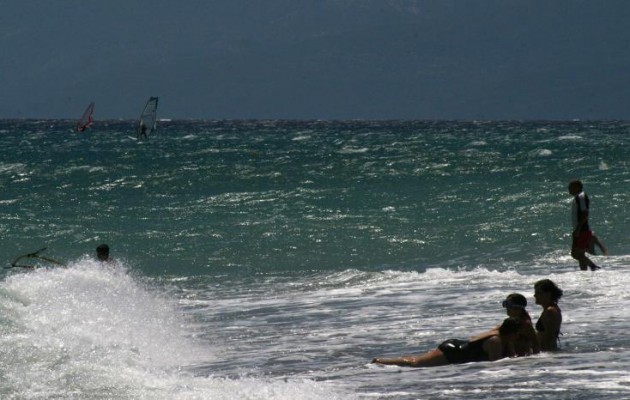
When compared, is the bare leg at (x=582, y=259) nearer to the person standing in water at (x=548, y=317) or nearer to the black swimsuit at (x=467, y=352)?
the person standing in water at (x=548, y=317)

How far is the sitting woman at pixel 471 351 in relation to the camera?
11.3 m

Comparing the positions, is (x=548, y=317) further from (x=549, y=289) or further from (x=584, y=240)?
(x=584, y=240)

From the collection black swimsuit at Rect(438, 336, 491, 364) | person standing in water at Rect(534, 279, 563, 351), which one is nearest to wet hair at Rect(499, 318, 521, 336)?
black swimsuit at Rect(438, 336, 491, 364)

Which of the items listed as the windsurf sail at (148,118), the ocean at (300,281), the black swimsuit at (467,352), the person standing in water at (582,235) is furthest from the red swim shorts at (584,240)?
the windsurf sail at (148,118)

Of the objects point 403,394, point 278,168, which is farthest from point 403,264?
point 278,168

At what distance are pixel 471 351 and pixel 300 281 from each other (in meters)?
7.93

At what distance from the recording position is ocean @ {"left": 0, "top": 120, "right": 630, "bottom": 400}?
1091 centimetres

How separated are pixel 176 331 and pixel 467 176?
26077 mm

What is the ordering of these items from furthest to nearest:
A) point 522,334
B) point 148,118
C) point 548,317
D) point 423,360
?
point 148,118 → point 548,317 → point 522,334 → point 423,360

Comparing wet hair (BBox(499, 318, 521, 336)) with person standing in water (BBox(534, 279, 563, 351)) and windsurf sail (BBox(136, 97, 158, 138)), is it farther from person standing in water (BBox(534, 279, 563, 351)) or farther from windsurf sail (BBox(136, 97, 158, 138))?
windsurf sail (BBox(136, 97, 158, 138))

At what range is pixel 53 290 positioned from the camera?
1605 centimetres

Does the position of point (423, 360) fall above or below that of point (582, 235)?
below

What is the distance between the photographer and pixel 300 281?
62.7ft

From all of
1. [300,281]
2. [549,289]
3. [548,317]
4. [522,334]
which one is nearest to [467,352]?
[522,334]
